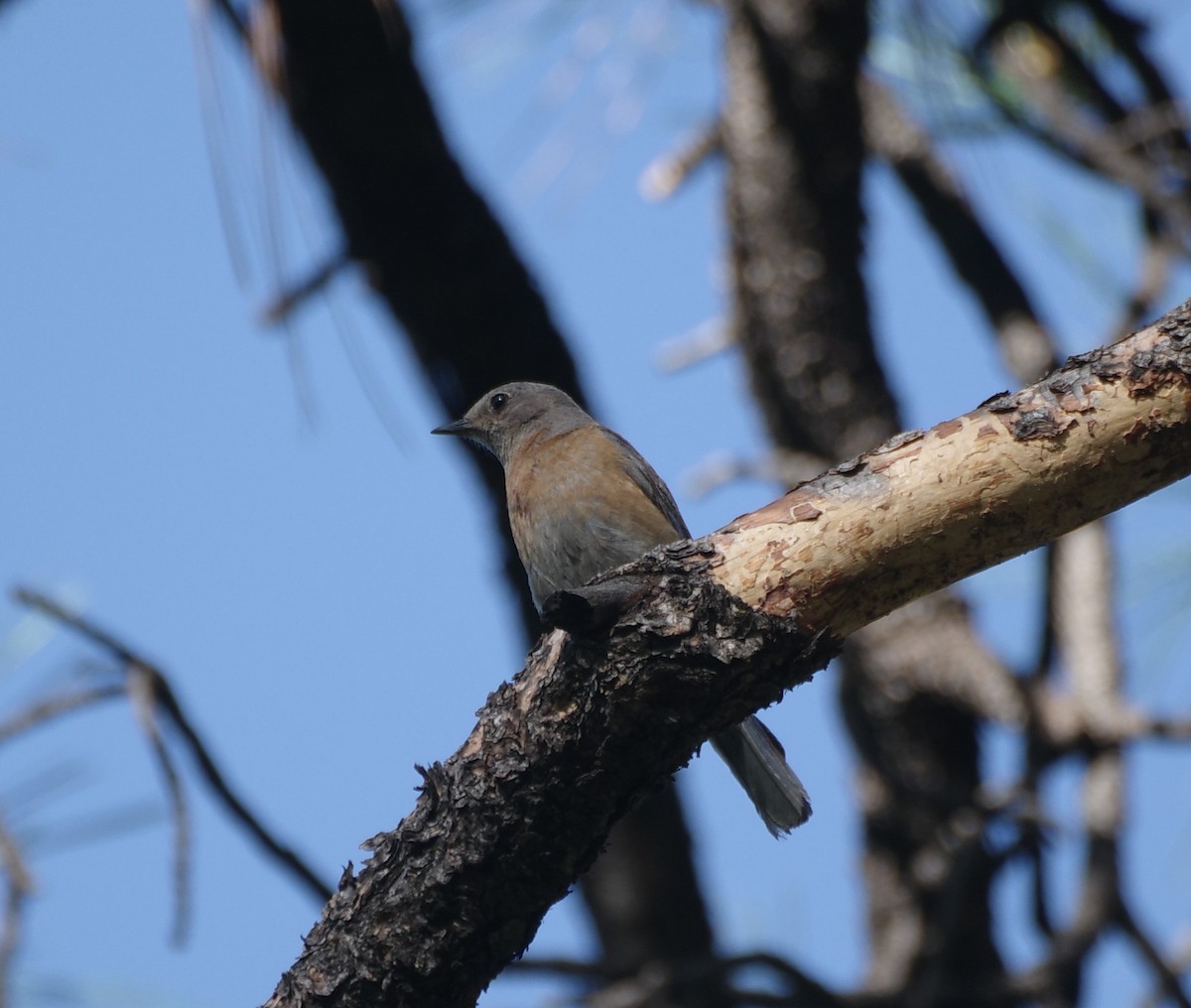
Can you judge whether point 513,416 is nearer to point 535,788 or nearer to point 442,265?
point 442,265

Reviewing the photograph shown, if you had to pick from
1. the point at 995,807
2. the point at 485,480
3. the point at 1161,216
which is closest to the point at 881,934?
the point at 995,807

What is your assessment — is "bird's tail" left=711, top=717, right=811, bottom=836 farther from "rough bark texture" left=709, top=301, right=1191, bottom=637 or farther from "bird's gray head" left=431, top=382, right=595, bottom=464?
"bird's gray head" left=431, top=382, right=595, bottom=464

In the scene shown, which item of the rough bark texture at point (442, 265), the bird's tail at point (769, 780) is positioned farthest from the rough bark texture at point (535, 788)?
the rough bark texture at point (442, 265)

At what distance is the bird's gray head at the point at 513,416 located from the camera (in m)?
5.59

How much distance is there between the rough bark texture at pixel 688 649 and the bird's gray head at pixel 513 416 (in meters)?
2.61

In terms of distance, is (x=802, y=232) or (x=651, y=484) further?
(x=802, y=232)

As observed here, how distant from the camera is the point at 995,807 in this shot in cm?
607

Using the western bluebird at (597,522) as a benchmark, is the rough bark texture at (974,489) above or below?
below

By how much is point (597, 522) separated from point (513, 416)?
3.52 feet

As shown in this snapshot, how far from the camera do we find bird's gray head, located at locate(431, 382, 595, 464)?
5.59 metres

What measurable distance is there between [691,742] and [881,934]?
14.8 ft

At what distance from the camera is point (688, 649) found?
2.78 metres

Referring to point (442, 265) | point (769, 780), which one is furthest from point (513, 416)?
point (769, 780)

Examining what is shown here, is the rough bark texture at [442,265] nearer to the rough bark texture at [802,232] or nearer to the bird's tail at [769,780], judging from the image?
the rough bark texture at [802,232]
